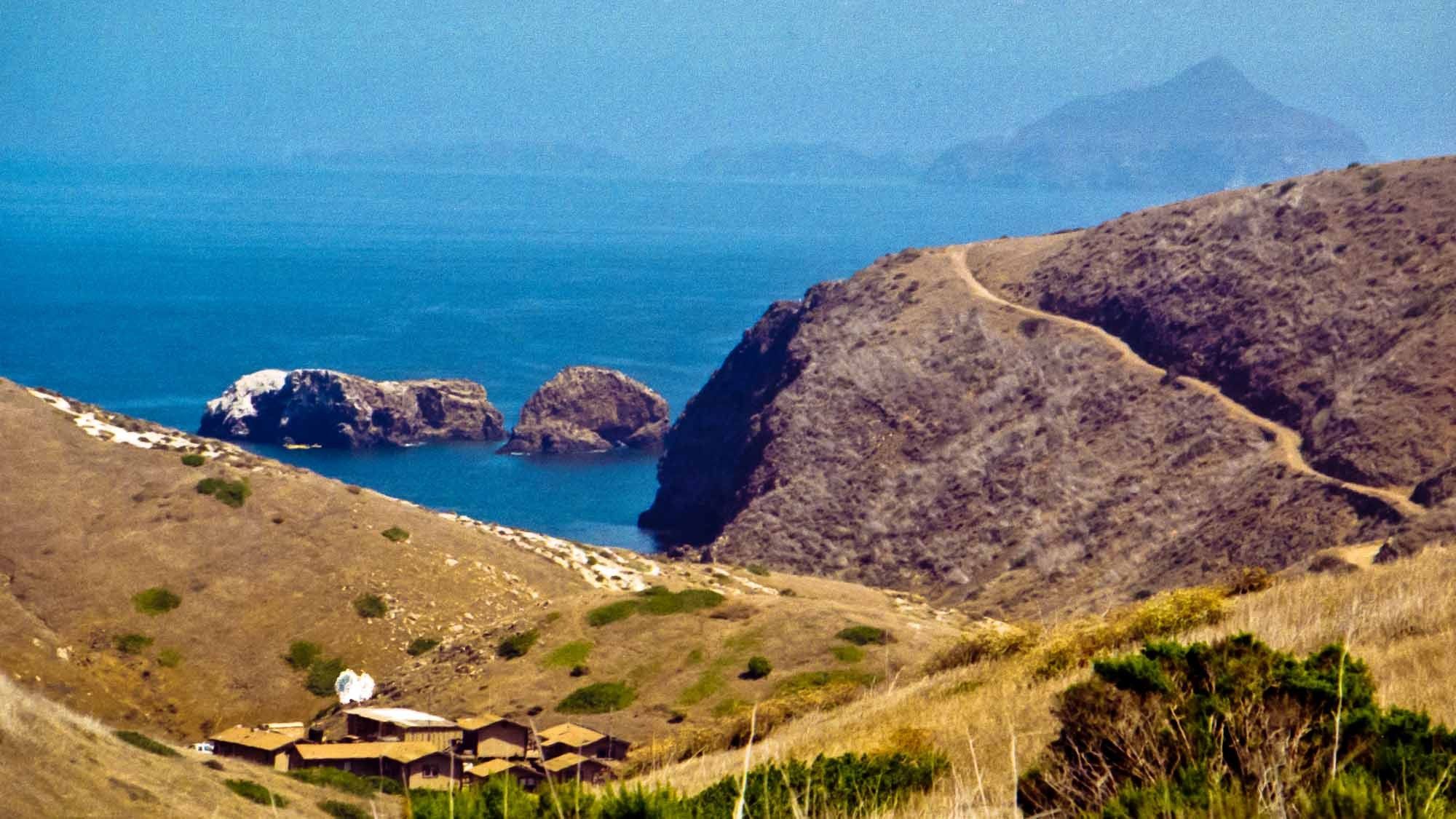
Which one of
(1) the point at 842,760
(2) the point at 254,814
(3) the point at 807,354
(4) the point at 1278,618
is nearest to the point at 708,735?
(2) the point at 254,814

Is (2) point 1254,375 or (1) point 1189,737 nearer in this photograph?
(1) point 1189,737

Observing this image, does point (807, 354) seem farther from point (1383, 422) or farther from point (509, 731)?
point (509, 731)

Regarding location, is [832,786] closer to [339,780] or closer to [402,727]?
[339,780]

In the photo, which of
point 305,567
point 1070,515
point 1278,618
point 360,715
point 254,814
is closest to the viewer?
point 1278,618

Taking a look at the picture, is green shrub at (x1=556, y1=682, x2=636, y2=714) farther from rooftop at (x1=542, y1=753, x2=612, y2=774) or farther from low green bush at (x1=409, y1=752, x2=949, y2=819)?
low green bush at (x1=409, y1=752, x2=949, y2=819)

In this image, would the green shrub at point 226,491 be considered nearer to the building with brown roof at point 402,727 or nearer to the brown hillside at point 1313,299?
the building with brown roof at point 402,727

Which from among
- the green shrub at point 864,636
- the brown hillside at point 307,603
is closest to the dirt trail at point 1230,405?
the brown hillside at point 307,603

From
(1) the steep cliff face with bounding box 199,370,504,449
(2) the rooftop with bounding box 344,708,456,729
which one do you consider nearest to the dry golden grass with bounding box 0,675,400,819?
(2) the rooftop with bounding box 344,708,456,729
